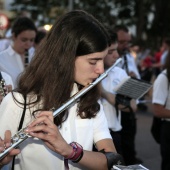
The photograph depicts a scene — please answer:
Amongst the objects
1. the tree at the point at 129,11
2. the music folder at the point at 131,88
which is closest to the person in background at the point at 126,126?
the music folder at the point at 131,88

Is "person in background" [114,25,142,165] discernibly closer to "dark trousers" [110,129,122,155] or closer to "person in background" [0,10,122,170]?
"dark trousers" [110,129,122,155]

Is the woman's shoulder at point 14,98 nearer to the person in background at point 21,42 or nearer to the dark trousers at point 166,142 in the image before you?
the dark trousers at point 166,142

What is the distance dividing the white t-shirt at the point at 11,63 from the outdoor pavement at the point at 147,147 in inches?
83.0

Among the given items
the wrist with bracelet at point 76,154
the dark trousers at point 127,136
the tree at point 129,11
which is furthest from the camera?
the tree at point 129,11

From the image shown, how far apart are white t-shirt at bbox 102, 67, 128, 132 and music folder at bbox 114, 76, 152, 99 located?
81mm

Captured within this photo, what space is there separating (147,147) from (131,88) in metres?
2.72

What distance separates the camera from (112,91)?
11.9 ft

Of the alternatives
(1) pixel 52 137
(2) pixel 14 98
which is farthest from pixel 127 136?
(1) pixel 52 137

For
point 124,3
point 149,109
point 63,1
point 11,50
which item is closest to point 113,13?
point 124,3

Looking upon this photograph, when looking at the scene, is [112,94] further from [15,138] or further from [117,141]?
[15,138]

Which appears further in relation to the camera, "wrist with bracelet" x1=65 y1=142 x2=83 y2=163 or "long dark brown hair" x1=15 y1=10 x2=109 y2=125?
"long dark brown hair" x1=15 y1=10 x2=109 y2=125

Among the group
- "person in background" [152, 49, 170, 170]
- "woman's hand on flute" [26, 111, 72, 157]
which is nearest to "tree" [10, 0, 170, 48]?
"person in background" [152, 49, 170, 170]

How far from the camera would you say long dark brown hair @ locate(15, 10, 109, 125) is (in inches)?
72.6

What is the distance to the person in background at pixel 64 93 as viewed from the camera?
71.4 inches
